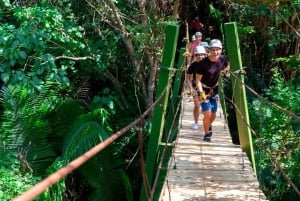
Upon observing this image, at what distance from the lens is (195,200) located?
8.77 ft

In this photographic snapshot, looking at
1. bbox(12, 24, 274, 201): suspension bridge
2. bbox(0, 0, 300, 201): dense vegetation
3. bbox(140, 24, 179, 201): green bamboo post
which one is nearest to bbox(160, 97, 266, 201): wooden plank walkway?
bbox(12, 24, 274, 201): suspension bridge

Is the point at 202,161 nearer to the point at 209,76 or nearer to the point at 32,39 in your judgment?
the point at 209,76

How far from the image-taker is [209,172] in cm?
316

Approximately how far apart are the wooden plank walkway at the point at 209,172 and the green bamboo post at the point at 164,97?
0.22m

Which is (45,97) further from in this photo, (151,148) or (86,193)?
(151,148)

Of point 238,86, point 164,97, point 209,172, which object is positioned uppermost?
point 238,86

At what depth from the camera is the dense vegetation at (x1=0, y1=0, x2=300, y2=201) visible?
485 centimetres

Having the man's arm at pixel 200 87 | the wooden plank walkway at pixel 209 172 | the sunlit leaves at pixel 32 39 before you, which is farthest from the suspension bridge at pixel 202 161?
the sunlit leaves at pixel 32 39

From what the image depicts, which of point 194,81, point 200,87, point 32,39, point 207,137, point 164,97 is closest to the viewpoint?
point 200,87

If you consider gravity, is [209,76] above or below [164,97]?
above

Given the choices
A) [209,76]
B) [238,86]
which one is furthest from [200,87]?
[238,86]

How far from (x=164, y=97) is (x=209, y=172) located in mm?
1050

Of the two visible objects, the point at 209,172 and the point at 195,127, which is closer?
the point at 209,172

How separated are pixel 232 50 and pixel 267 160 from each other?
2.53 metres
